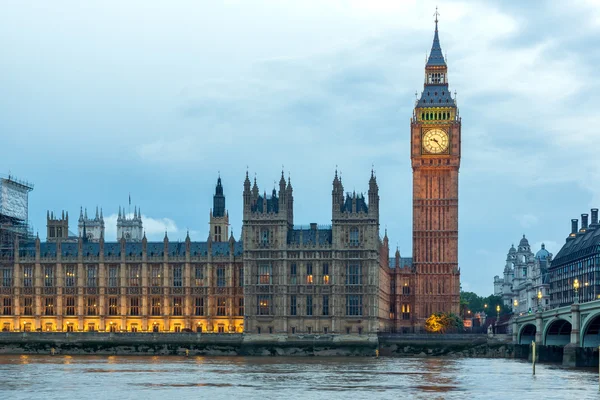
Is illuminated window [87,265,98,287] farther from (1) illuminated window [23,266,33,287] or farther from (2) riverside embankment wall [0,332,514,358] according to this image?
(2) riverside embankment wall [0,332,514,358]

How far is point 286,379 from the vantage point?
105m

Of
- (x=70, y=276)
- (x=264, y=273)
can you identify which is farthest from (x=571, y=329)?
(x=70, y=276)

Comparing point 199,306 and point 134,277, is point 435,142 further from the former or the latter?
point 134,277

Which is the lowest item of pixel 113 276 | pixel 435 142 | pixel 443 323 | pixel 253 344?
pixel 253 344

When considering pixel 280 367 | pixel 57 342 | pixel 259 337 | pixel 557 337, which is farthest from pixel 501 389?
pixel 57 342

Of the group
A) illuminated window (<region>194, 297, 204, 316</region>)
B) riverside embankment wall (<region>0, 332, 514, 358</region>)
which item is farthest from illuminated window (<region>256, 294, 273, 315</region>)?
illuminated window (<region>194, 297, 204, 316</region>)

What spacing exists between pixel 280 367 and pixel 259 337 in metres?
38.6

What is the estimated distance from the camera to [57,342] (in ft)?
535

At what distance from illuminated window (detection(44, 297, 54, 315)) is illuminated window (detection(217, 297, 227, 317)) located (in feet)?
85.8

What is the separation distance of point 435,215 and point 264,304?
1683 inches

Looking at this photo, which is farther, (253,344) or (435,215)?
(435,215)

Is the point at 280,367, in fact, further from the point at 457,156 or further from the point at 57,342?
the point at 457,156

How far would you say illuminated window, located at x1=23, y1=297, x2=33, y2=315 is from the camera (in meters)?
182

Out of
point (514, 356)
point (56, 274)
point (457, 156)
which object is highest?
point (457, 156)
